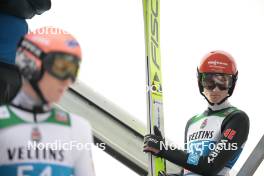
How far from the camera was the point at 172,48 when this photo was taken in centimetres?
375

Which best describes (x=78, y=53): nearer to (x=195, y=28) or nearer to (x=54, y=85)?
(x=54, y=85)

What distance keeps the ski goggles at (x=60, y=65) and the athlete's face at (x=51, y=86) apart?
10 mm

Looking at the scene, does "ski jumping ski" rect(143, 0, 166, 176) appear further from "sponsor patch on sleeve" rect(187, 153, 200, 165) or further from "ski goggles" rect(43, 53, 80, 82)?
"ski goggles" rect(43, 53, 80, 82)

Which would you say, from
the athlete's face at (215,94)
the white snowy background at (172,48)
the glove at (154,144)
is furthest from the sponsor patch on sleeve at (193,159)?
the white snowy background at (172,48)

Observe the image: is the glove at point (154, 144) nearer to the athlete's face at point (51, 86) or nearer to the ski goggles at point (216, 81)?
the ski goggles at point (216, 81)

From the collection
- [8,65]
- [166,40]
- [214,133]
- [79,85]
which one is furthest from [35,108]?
[166,40]

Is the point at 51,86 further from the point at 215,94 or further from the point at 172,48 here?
the point at 172,48

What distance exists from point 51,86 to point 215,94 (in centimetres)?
127

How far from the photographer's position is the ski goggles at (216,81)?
92.0 inches

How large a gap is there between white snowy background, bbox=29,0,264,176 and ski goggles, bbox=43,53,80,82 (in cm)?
224

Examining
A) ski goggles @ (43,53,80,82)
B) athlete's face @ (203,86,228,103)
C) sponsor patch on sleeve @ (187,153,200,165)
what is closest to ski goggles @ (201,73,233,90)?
athlete's face @ (203,86,228,103)

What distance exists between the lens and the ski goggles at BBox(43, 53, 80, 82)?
1.23m

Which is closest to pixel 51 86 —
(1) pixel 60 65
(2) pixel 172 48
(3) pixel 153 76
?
A: (1) pixel 60 65

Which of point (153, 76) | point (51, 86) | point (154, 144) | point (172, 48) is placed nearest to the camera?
point (51, 86)
